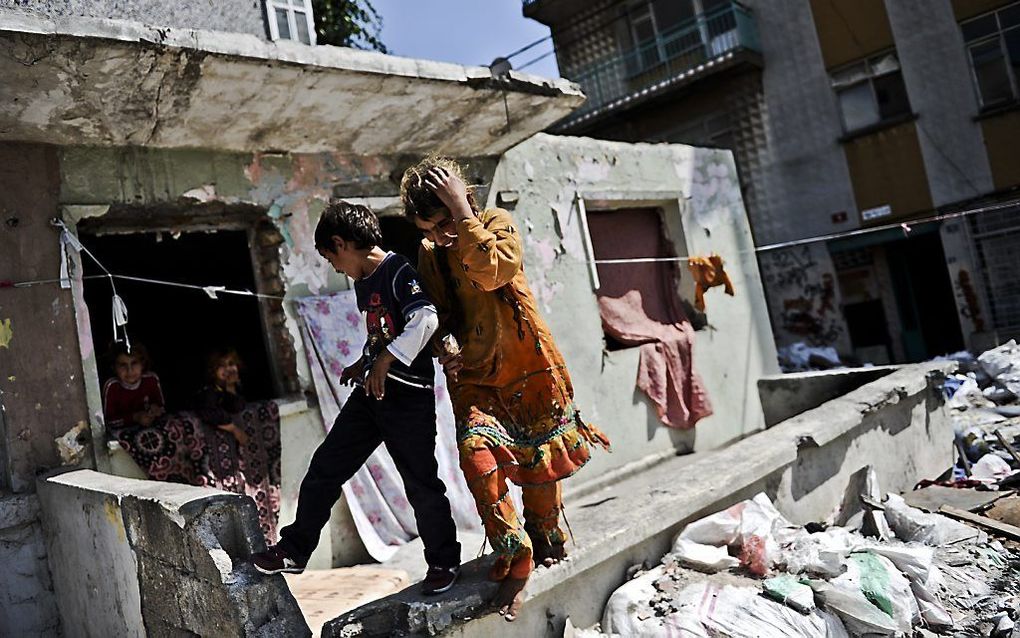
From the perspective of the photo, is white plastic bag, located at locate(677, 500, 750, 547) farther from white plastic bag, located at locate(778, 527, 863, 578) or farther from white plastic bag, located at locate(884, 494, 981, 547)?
white plastic bag, located at locate(884, 494, 981, 547)

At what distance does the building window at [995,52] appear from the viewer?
42.3 feet

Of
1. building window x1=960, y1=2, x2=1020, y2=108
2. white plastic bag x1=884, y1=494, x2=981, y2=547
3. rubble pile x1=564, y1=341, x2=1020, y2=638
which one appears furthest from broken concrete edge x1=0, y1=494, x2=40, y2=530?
building window x1=960, y1=2, x2=1020, y2=108

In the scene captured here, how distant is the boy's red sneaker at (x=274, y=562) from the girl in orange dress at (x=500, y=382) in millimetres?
701

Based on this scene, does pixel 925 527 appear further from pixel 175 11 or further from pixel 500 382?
pixel 175 11

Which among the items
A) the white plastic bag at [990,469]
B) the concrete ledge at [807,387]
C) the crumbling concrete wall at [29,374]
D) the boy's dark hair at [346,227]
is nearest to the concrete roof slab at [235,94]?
the crumbling concrete wall at [29,374]

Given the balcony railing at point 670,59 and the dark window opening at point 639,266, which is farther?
the balcony railing at point 670,59

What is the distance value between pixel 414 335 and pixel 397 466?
1.74 ft

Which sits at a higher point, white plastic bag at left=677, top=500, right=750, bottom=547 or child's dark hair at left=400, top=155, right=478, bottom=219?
child's dark hair at left=400, top=155, right=478, bottom=219

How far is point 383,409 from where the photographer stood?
114 inches

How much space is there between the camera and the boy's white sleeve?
274 centimetres

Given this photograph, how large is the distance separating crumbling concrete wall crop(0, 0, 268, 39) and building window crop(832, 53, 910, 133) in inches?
476

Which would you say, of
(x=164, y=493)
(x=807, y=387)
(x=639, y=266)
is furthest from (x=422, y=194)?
(x=639, y=266)

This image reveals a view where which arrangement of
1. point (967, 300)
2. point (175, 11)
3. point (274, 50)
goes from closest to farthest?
point (274, 50)
point (175, 11)
point (967, 300)

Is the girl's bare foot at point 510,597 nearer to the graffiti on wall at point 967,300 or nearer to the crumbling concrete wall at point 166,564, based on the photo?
the crumbling concrete wall at point 166,564
